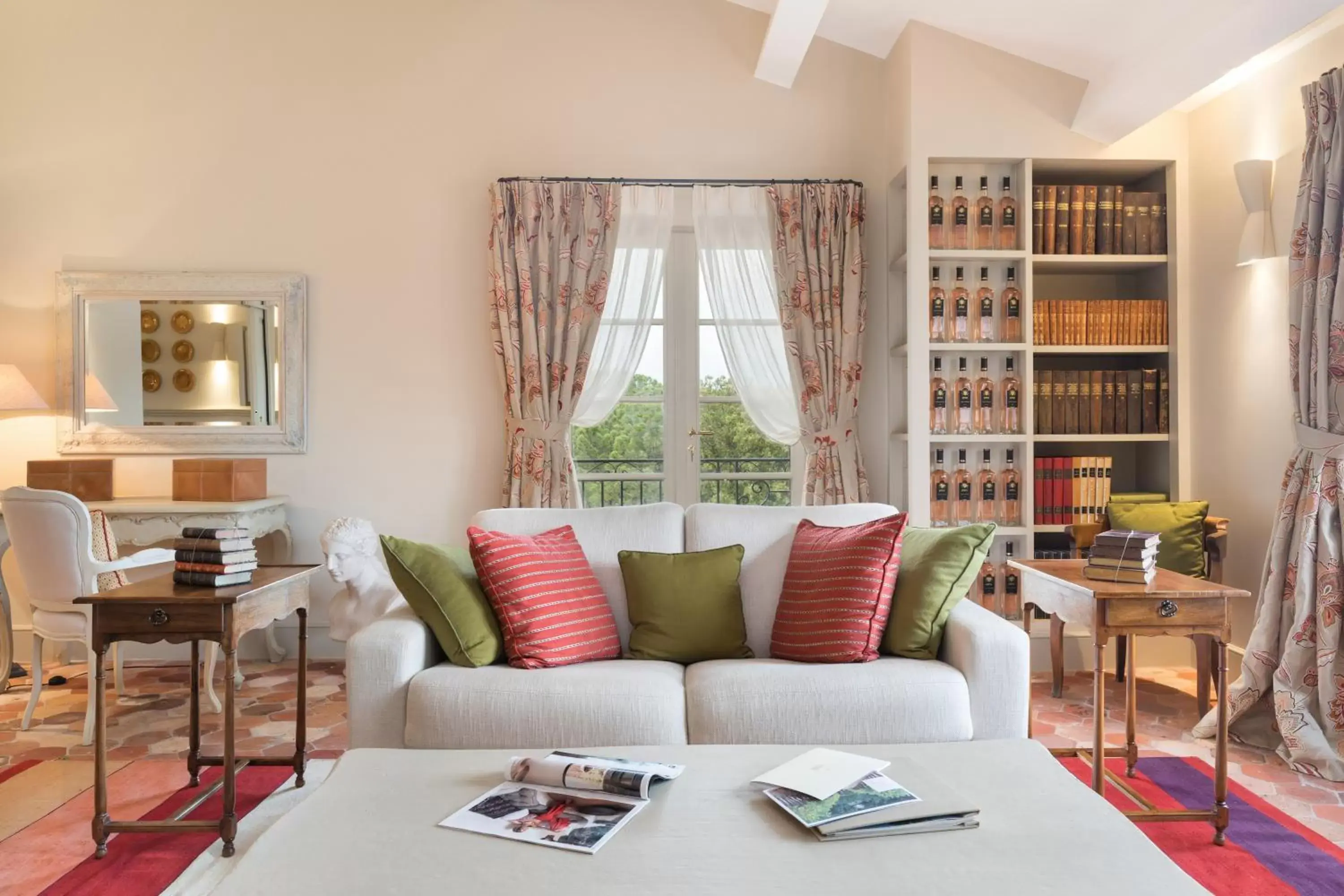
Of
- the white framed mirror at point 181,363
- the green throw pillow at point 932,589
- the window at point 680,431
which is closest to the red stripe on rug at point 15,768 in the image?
the white framed mirror at point 181,363

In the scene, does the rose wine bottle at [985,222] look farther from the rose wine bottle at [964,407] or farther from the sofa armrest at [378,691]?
the sofa armrest at [378,691]

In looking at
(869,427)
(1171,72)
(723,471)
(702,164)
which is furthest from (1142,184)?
(723,471)

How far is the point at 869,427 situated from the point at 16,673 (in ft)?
14.0

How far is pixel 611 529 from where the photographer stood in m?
3.04

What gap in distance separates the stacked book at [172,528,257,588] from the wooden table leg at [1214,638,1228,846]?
267 cm

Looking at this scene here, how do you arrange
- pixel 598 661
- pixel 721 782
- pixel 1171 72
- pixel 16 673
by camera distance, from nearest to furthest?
pixel 721 782, pixel 598 661, pixel 1171 72, pixel 16 673

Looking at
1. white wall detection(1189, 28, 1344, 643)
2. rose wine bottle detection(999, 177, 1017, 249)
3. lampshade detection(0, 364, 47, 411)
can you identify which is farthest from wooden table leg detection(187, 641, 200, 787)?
white wall detection(1189, 28, 1344, 643)

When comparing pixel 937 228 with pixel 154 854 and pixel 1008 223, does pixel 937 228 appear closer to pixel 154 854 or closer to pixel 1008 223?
pixel 1008 223

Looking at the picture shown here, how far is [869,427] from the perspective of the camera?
469cm

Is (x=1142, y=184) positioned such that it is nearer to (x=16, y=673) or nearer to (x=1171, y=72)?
(x=1171, y=72)

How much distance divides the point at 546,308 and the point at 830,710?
267 centimetres

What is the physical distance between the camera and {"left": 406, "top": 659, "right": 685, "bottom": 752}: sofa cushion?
2350 millimetres

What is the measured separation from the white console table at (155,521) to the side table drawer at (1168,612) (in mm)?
3328

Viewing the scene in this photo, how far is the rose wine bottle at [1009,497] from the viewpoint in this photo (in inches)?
167
